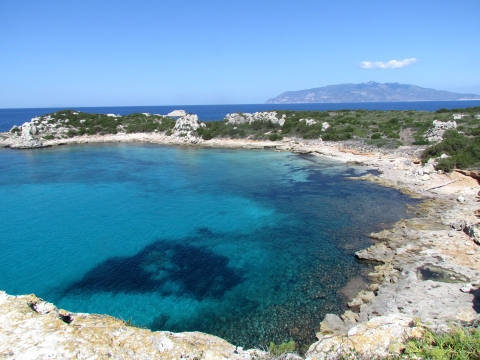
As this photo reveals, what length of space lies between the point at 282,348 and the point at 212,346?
2.81 metres

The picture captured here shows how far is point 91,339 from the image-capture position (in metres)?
7.80

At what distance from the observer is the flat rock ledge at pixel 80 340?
7.31 m

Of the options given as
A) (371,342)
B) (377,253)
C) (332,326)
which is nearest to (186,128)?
(377,253)

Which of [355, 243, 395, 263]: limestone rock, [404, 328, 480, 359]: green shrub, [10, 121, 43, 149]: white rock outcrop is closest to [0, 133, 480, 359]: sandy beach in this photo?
[355, 243, 395, 263]: limestone rock

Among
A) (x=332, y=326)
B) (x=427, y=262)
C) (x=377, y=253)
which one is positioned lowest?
(x=332, y=326)

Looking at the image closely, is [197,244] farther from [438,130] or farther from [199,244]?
[438,130]

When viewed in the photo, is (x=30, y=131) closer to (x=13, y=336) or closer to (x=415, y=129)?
(x=13, y=336)

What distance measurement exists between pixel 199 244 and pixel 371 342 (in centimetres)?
1705

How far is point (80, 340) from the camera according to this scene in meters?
7.69

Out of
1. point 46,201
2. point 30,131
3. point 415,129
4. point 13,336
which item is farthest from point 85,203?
point 415,129

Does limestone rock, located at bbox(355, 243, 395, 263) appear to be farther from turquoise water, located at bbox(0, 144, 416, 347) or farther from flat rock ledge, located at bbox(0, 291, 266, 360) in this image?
flat rock ledge, located at bbox(0, 291, 266, 360)

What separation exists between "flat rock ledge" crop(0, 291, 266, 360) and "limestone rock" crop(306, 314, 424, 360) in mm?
1740

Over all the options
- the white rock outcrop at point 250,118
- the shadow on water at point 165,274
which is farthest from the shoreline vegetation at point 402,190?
the shadow on water at point 165,274

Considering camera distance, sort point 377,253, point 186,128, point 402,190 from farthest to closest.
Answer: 1. point 186,128
2. point 402,190
3. point 377,253
